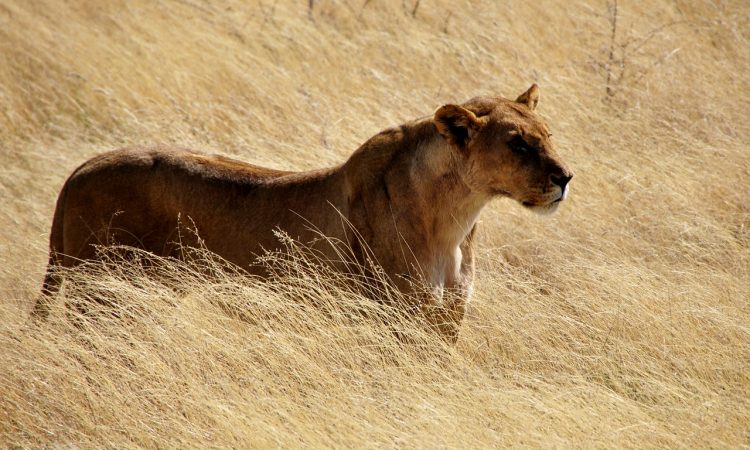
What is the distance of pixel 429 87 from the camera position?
11.1 metres

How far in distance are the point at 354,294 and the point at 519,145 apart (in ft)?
4.11

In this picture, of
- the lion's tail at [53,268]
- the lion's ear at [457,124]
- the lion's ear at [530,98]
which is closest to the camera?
the lion's ear at [457,124]

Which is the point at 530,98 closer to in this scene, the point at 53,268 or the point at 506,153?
the point at 506,153

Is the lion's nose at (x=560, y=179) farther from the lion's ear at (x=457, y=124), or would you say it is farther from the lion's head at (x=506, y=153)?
the lion's ear at (x=457, y=124)

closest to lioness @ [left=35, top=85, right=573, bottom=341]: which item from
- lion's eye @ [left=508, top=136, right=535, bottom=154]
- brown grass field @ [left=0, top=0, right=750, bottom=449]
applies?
lion's eye @ [left=508, top=136, right=535, bottom=154]

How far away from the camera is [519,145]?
17.6 feet

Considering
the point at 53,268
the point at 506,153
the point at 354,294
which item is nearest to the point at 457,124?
the point at 506,153

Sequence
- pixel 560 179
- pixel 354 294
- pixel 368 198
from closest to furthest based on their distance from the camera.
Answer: pixel 560 179, pixel 354 294, pixel 368 198

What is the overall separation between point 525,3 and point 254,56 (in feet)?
12.1

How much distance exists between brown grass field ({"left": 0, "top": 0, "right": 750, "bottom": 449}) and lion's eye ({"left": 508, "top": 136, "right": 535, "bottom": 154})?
3.60 ft

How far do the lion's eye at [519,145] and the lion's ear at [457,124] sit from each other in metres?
0.21

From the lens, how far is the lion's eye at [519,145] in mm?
5344

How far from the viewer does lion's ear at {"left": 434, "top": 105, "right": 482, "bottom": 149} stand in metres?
5.37

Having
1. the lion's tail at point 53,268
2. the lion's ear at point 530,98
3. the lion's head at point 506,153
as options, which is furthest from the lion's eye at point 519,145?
the lion's tail at point 53,268
